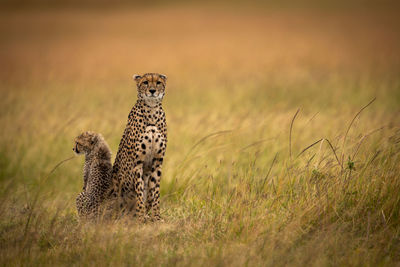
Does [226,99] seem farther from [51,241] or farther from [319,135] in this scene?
[51,241]

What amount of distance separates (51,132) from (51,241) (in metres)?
4.37

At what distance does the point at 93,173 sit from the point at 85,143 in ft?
0.98

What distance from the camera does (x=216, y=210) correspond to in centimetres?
480

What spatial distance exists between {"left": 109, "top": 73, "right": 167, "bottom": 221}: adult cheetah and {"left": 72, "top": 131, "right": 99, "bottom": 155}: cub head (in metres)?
0.27

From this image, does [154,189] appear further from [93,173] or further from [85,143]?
[85,143]

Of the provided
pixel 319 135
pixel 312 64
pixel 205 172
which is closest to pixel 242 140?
pixel 319 135

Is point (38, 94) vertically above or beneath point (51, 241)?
above

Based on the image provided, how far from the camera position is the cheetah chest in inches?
179

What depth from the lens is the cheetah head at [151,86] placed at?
4.35m

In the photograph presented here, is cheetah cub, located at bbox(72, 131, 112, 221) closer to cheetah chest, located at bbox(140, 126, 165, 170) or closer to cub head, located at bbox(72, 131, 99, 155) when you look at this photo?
cub head, located at bbox(72, 131, 99, 155)

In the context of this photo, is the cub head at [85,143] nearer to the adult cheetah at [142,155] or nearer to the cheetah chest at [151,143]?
the adult cheetah at [142,155]

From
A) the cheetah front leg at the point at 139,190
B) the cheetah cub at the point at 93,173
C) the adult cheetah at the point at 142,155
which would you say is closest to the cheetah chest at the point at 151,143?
the adult cheetah at the point at 142,155

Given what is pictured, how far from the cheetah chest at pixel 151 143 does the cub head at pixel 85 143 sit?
0.56 meters

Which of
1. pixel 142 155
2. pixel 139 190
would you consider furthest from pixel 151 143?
pixel 139 190
